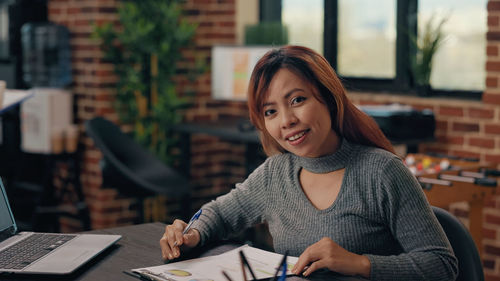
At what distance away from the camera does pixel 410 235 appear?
1523 millimetres

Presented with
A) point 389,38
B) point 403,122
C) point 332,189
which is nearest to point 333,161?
point 332,189

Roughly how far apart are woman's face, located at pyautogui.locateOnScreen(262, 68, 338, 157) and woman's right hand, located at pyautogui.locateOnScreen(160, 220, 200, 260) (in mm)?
317

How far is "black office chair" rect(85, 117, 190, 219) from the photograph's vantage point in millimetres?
3723

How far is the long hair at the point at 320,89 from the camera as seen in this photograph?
1664 mm

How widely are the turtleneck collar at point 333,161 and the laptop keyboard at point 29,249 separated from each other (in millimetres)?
619

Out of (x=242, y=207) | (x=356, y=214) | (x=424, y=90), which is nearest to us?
(x=356, y=214)

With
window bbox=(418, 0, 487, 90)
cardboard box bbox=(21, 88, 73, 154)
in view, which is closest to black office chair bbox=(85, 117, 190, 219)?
cardboard box bbox=(21, 88, 73, 154)

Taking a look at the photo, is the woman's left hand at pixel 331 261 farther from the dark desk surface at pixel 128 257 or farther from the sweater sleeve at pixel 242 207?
the sweater sleeve at pixel 242 207

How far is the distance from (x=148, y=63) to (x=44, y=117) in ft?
2.39

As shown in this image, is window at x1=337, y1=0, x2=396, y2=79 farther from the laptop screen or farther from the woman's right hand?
the laptop screen

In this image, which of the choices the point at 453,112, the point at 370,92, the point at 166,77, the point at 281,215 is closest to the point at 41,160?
the point at 166,77

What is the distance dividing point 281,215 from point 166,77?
289cm

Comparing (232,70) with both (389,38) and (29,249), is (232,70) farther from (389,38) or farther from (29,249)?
(29,249)

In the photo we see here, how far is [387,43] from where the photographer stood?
169 inches
